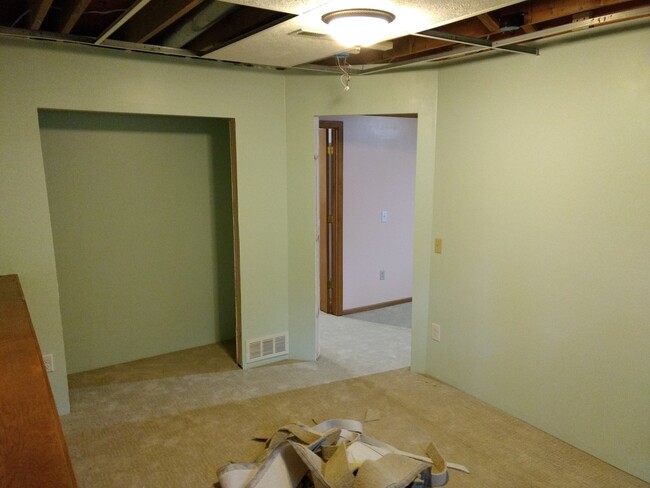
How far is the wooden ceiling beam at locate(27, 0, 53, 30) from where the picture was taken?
83.7 inches

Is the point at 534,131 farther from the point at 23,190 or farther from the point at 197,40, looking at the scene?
the point at 23,190

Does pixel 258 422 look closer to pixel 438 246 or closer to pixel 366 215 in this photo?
pixel 438 246

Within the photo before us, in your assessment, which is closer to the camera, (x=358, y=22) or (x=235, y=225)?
(x=358, y=22)

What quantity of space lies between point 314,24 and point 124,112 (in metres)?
1.57

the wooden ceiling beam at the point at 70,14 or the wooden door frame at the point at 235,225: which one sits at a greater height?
the wooden ceiling beam at the point at 70,14

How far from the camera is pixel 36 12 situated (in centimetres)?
227

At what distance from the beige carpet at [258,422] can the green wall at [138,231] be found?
32 cm

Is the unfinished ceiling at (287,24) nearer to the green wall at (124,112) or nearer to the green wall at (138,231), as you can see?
the green wall at (124,112)

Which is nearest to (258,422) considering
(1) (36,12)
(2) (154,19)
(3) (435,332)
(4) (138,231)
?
(3) (435,332)

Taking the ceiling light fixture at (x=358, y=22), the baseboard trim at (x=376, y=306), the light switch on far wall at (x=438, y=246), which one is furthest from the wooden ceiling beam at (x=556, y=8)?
the baseboard trim at (x=376, y=306)

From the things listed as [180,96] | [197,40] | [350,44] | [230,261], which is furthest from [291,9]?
[230,261]

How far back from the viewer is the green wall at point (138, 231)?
352cm

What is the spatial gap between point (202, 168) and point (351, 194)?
1.71 m

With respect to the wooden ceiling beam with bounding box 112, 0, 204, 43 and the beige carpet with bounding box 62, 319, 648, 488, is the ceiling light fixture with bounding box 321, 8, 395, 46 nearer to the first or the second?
the wooden ceiling beam with bounding box 112, 0, 204, 43
